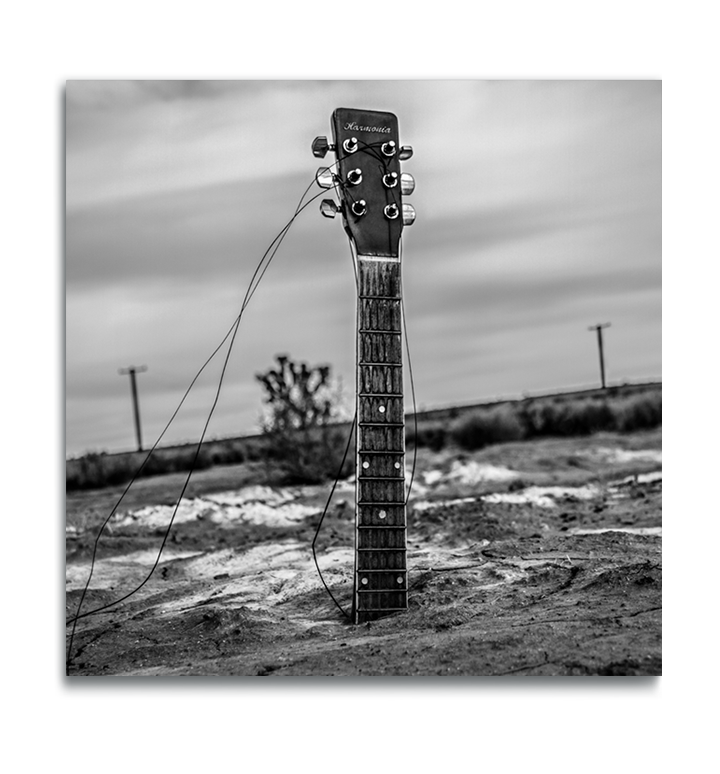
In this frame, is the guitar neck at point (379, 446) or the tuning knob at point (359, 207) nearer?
the guitar neck at point (379, 446)

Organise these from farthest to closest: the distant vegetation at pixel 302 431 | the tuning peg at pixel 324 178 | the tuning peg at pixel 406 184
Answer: the distant vegetation at pixel 302 431 → the tuning peg at pixel 406 184 → the tuning peg at pixel 324 178

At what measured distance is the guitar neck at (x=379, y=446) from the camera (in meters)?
5.39

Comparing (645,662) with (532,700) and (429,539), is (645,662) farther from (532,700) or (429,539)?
(429,539)

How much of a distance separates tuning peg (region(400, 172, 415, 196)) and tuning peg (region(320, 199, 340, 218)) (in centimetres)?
44

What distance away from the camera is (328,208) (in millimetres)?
5555

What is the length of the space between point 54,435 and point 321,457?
8.01 meters

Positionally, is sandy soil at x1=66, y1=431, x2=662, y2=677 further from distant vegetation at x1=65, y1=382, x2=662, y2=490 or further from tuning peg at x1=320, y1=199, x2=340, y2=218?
tuning peg at x1=320, y1=199, x2=340, y2=218

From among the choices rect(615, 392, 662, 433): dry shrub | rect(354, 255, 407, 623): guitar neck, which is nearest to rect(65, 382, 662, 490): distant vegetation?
rect(615, 392, 662, 433): dry shrub

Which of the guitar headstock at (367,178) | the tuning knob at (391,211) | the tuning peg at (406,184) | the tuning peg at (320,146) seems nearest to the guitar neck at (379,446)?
the guitar headstock at (367,178)

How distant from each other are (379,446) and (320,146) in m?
1.79

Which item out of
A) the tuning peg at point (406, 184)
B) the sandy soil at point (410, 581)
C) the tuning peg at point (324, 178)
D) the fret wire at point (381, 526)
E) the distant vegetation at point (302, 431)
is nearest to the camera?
the sandy soil at point (410, 581)

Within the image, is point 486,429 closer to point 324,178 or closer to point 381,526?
point 381,526

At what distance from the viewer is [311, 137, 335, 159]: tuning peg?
5.54m

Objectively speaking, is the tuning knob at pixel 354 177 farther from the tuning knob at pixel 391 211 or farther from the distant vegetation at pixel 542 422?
the distant vegetation at pixel 542 422
